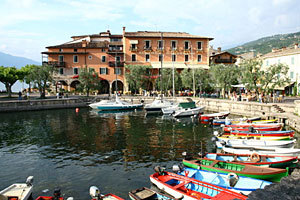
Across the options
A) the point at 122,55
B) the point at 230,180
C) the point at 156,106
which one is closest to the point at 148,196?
the point at 230,180

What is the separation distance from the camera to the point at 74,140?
22.0 m

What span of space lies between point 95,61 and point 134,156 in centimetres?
4841

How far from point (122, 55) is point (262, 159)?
52.5 meters

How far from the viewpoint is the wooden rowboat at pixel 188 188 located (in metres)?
9.18

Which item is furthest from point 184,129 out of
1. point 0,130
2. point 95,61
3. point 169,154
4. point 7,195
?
point 95,61

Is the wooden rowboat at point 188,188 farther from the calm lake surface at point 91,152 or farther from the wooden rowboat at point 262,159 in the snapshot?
the wooden rowboat at point 262,159

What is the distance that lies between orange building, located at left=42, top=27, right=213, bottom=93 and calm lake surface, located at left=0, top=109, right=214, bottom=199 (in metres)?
32.1

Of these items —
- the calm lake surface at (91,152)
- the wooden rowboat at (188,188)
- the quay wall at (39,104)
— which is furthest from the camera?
the quay wall at (39,104)

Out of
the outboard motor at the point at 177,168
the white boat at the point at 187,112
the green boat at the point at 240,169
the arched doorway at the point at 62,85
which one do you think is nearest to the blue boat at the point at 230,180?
the outboard motor at the point at 177,168

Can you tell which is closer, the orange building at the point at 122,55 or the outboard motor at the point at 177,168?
the outboard motor at the point at 177,168

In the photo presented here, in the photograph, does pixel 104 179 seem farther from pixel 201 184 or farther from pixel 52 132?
pixel 52 132

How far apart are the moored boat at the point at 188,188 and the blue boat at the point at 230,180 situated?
48 cm

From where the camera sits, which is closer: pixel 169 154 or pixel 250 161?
pixel 250 161

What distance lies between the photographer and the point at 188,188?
34.5ft
